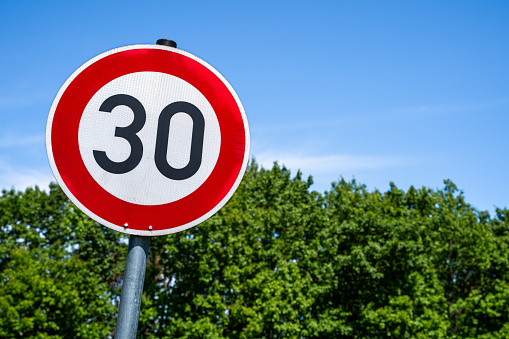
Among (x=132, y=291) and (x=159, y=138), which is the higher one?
(x=159, y=138)

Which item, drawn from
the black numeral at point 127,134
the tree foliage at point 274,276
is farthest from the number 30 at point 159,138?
the tree foliage at point 274,276

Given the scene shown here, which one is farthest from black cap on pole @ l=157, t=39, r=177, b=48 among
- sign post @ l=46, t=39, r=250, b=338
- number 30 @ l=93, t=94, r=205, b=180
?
number 30 @ l=93, t=94, r=205, b=180

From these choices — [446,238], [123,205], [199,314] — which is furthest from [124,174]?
[446,238]

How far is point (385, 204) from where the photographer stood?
33.8 meters

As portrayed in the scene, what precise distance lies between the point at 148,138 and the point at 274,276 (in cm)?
2421

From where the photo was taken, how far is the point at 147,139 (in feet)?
6.64

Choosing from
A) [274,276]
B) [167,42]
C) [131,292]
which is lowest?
[131,292]

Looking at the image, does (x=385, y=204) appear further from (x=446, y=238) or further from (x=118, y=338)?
(x=118, y=338)

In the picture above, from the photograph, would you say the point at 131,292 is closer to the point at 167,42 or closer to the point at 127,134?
the point at 127,134

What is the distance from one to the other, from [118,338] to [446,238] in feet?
118

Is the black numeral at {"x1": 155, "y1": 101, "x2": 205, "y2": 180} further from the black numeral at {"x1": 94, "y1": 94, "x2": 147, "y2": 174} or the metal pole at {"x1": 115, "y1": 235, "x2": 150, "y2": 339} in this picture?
the metal pole at {"x1": 115, "y1": 235, "x2": 150, "y2": 339}

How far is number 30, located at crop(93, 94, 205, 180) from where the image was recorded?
1986mm

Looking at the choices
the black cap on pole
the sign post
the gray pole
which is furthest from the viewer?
the black cap on pole

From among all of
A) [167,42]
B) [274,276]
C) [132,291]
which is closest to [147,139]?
[167,42]
